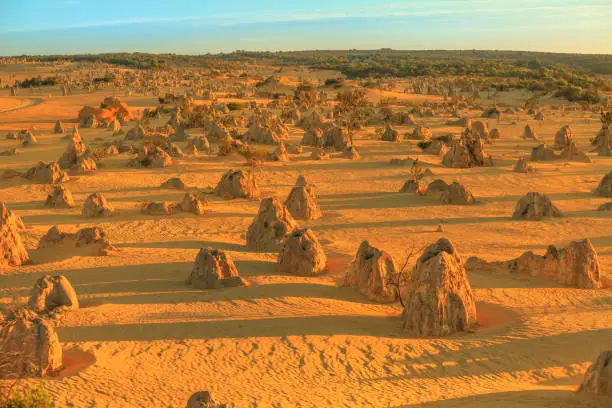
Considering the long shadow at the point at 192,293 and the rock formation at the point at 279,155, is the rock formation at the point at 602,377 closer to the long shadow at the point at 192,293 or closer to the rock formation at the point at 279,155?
the long shadow at the point at 192,293

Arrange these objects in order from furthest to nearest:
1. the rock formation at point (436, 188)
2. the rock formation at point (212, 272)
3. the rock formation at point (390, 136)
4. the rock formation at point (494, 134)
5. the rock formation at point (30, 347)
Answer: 1. the rock formation at point (494, 134)
2. the rock formation at point (390, 136)
3. the rock formation at point (436, 188)
4. the rock formation at point (212, 272)
5. the rock formation at point (30, 347)

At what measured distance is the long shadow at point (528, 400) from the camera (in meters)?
6.12

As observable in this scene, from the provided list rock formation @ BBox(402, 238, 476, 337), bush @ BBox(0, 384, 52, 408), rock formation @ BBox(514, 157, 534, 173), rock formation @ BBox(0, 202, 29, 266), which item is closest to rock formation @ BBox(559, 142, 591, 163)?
rock formation @ BBox(514, 157, 534, 173)

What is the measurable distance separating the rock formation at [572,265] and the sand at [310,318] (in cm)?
25

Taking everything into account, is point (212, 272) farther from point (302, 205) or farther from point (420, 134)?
point (420, 134)

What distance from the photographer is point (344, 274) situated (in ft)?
34.8

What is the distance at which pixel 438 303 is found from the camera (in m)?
8.22

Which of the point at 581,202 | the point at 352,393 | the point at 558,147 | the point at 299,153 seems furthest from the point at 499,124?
the point at 352,393

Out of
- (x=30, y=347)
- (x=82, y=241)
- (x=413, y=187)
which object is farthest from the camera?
(x=413, y=187)

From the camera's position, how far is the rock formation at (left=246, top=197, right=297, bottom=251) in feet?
39.3

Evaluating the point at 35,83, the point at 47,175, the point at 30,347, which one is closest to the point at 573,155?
the point at 47,175

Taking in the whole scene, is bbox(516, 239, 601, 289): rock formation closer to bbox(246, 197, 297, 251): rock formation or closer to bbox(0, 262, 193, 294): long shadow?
bbox(246, 197, 297, 251): rock formation

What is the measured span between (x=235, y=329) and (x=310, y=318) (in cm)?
103

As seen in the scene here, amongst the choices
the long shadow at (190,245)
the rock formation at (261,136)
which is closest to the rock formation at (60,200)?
the long shadow at (190,245)
